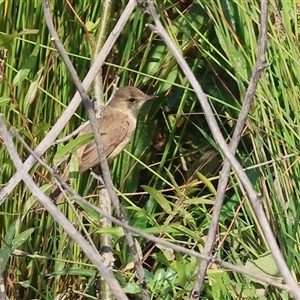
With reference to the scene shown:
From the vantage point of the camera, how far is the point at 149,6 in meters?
1.49

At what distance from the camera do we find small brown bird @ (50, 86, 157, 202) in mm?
3383

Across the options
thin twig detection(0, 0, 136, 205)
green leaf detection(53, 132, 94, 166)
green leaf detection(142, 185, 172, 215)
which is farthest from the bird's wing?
thin twig detection(0, 0, 136, 205)

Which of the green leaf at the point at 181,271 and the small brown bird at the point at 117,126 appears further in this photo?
the small brown bird at the point at 117,126

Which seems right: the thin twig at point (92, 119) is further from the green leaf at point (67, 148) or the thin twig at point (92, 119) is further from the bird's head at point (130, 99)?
the bird's head at point (130, 99)

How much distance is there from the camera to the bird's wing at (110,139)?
345 centimetres

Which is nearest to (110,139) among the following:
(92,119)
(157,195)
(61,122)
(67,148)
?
(157,195)

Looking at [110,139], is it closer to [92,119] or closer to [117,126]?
[117,126]

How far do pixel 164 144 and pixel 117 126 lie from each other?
39 cm

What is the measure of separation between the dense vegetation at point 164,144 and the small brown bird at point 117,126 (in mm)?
61

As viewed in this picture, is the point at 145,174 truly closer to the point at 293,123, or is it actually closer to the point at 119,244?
the point at 119,244

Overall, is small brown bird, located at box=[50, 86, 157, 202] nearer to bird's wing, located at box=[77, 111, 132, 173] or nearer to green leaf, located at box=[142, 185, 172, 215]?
bird's wing, located at box=[77, 111, 132, 173]

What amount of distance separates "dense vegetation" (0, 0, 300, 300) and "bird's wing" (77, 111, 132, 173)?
2.7 inches

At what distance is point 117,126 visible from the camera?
384 centimetres

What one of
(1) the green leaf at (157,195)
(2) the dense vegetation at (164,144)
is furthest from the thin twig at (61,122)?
(1) the green leaf at (157,195)
